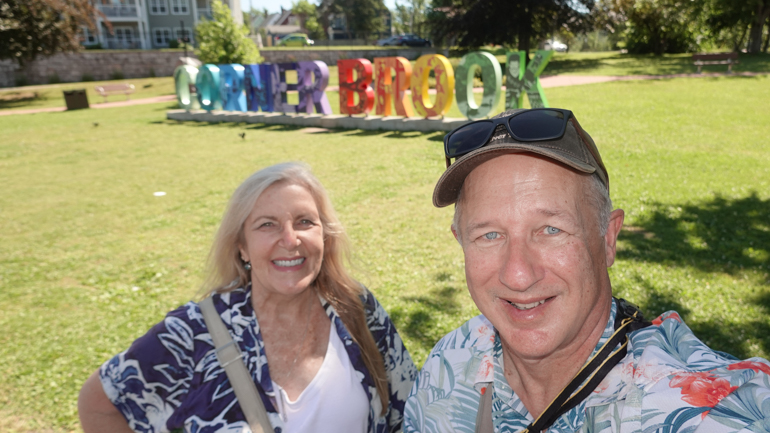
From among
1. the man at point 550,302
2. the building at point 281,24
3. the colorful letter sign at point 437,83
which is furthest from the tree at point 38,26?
the building at point 281,24

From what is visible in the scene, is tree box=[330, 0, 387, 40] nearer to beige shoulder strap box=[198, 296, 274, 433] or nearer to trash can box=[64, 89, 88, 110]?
trash can box=[64, 89, 88, 110]

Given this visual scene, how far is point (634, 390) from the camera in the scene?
4.24 ft

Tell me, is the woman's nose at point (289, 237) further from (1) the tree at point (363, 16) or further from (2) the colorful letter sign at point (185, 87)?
(1) the tree at point (363, 16)

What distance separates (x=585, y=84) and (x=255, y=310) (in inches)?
907

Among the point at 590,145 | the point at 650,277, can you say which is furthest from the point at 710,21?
the point at 590,145

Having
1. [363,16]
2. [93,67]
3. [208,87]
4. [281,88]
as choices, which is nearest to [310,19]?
[363,16]

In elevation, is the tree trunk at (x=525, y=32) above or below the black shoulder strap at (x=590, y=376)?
above

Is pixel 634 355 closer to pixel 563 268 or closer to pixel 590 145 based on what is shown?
pixel 563 268

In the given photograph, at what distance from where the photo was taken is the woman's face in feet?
8.46

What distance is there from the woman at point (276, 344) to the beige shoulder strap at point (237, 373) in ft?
0.11

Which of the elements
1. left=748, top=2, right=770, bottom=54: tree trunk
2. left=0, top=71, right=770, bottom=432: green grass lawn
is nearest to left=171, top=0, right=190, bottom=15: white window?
left=0, top=71, right=770, bottom=432: green grass lawn

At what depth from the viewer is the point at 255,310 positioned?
257 centimetres

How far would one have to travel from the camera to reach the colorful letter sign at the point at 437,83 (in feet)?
45.1

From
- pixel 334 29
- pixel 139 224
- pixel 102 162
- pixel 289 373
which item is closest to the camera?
pixel 289 373
